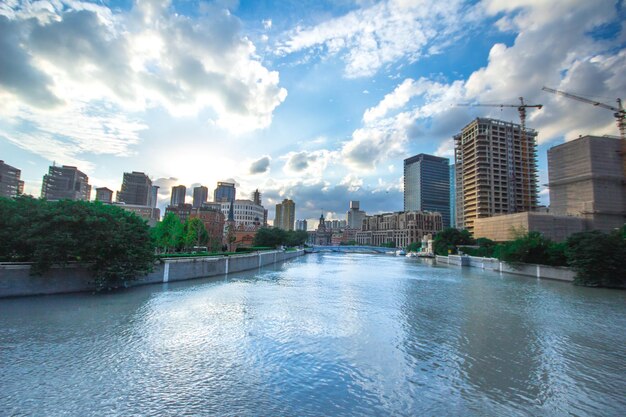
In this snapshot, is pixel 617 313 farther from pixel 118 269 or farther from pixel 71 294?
pixel 71 294

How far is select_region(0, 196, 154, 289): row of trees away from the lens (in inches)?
925

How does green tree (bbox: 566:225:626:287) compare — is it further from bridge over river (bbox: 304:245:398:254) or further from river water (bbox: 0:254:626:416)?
bridge over river (bbox: 304:245:398:254)

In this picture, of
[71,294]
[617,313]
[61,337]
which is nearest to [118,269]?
[71,294]

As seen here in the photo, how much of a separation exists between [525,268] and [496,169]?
88.2 metres

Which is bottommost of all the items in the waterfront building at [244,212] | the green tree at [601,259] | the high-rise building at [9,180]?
the green tree at [601,259]

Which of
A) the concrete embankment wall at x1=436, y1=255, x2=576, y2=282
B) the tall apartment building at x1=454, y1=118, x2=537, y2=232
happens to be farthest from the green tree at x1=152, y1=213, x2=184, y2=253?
the tall apartment building at x1=454, y1=118, x2=537, y2=232

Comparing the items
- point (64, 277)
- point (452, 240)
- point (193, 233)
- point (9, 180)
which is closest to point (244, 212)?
point (193, 233)

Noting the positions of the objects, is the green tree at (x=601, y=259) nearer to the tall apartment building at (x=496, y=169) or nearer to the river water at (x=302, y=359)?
the river water at (x=302, y=359)

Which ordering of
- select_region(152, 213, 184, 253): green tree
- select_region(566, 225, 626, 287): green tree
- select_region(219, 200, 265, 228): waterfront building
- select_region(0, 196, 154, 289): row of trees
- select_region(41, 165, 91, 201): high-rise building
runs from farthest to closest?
select_region(41, 165, 91, 201): high-rise building, select_region(219, 200, 265, 228): waterfront building, select_region(152, 213, 184, 253): green tree, select_region(566, 225, 626, 287): green tree, select_region(0, 196, 154, 289): row of trees

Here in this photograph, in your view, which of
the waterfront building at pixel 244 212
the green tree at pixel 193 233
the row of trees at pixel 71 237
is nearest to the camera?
the row of trees at pixel 71 237

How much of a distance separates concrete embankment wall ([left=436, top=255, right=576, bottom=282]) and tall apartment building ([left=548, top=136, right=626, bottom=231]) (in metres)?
38.5

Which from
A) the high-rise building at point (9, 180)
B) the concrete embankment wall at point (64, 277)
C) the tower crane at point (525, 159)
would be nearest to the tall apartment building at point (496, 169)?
the tower crane at point (525, 159)

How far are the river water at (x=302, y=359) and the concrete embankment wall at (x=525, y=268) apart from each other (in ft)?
76.5

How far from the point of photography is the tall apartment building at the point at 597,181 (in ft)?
289
